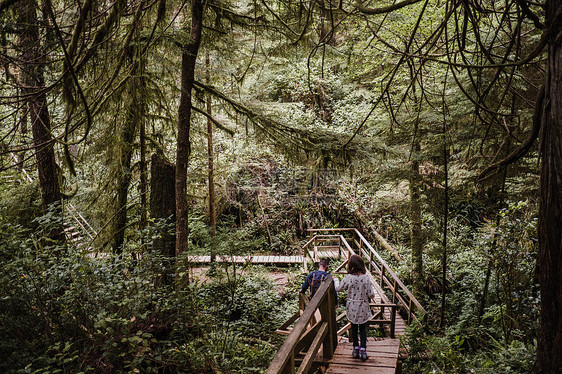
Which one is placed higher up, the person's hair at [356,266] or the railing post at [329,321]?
the person's hair at [356,266]

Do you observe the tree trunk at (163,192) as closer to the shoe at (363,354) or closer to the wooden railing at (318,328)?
the wooden railing at (318,328)

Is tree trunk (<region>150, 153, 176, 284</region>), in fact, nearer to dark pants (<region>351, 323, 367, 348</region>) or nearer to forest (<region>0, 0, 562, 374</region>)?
forest (<region>0, 0, 562, 374</region>)

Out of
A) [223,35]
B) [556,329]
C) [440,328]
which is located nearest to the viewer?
[556,329]

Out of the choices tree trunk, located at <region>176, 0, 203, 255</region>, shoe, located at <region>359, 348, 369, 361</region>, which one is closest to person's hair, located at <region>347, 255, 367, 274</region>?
shoe, located at <region>359, 348, 369, 361</region>

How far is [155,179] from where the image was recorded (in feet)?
25.0

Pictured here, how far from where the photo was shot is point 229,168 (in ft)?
51.0

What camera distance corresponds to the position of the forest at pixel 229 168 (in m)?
2.64

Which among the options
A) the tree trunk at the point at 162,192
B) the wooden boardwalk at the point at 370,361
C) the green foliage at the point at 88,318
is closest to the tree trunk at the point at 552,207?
the wooden boardwalk at the point at 370,361

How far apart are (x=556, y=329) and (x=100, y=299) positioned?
4433 mm

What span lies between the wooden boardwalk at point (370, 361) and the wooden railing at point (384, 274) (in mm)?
2262

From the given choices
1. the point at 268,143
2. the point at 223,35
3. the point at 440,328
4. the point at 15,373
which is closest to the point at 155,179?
the point at 268,143

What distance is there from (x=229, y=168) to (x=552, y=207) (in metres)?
14.3

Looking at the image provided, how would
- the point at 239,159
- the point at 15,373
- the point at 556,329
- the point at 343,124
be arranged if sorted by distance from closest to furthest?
1. the point at 556,329
2. the point at 15,373
3. the point at 239,159
4. the point at 343,124

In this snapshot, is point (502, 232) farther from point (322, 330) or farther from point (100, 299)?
point (100, 299)
